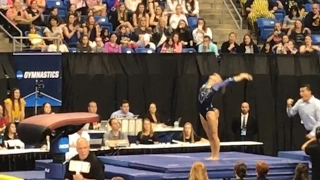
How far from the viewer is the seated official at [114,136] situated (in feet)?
51.0

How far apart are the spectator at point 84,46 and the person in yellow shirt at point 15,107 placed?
72.4 inches

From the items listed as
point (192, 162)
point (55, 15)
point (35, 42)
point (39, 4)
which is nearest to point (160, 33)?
point (55, 15)

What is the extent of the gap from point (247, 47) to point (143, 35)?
2.06 metres

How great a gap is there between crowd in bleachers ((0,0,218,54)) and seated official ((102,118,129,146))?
226cm

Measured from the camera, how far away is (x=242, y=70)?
18109mm

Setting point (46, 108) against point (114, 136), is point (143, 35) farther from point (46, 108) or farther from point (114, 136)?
point (114, 136)

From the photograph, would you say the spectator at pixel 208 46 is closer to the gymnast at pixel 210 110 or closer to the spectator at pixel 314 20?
the spectator at pixel 314 20

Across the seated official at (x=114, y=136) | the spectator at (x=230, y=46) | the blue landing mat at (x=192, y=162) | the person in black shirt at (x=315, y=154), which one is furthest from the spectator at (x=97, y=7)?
the person in black shirt at (x=315, y=154)

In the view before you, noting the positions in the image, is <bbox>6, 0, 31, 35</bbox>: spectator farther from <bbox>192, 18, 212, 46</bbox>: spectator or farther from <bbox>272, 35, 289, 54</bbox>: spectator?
<bbox>272, 35, 289, 54</bbox>: spectator

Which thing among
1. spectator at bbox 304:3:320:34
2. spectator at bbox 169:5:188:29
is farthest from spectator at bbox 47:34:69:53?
spectator at bbox 304:3:320:34

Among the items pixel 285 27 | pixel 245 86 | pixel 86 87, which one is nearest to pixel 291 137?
pixel 245 86

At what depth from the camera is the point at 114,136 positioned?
Result: 15.6m

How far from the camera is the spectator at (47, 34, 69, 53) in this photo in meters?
17.2

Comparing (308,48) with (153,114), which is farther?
(308,48)
